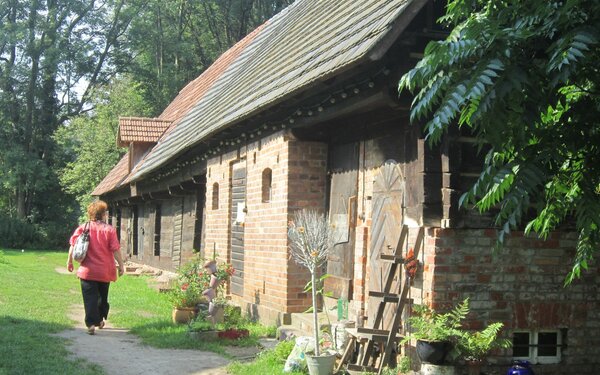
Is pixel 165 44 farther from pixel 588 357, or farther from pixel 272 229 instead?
pixel 588 357

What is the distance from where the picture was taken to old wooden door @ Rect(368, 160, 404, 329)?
695 cm

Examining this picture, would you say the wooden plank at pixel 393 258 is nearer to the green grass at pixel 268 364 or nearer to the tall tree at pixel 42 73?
the green grass at pixel 268 364

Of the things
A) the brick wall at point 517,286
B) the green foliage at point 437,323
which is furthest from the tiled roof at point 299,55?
the green foliage at point 437,323

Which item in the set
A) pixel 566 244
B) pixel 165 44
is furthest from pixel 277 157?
pixel 165 44

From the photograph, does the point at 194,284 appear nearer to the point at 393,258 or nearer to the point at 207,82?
the point at 393,258

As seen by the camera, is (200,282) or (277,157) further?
(200,282)

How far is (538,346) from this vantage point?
257 inches

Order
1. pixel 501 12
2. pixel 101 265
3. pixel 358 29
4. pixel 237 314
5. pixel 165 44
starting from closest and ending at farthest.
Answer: pixel 501 12
pixel 358 29
pixel 101 265
pixel 237 314
pixel 165 44

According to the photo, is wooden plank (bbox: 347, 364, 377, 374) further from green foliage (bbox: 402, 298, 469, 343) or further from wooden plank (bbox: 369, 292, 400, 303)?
wooden plank (bbox: 369, 292, 400, 303)

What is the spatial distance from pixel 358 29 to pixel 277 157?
2.69 meters

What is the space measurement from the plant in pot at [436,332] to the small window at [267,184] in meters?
4.54

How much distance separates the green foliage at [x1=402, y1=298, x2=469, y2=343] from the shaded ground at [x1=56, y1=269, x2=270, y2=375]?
2.31 m

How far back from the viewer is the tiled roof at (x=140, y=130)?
2077 cm

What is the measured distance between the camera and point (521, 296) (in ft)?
21.0
